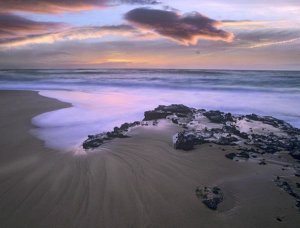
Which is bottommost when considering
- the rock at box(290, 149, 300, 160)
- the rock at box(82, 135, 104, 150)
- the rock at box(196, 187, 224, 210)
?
the rock at box(196, 187, 224, 210)

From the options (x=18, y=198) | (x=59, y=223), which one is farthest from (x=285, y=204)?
(x=18, y=198)

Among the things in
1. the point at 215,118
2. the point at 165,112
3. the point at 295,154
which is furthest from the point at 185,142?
the point at 165,112

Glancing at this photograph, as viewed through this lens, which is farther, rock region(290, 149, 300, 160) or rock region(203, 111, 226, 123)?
rock region(203, 111, 226, 123)

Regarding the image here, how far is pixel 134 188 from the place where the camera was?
4.70m

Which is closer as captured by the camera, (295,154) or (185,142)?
(295,154)

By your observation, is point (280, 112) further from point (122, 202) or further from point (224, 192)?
point (122, 202)

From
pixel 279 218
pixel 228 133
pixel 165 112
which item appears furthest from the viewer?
pixel 165 112

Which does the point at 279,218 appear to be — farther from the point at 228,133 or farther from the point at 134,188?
the point at 228,133

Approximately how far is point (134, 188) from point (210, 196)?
1092 mm

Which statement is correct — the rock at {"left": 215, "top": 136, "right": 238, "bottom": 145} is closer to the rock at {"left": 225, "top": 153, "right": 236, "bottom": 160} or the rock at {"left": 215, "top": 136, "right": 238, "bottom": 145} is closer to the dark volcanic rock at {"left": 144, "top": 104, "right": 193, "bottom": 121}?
the rock at {"left": 225, "top": 153, "right": 236, "bottom": 160}

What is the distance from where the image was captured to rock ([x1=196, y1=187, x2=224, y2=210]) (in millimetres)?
4182

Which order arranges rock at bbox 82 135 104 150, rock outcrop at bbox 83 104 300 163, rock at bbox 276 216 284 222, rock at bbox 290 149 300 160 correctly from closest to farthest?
1. rock at bbox 276 216 284 222
2. rock at bbox 290 149 300 160
3. rock outcrop at bbox 83 104 300 163
4. rock at bbox 82 135 104 150

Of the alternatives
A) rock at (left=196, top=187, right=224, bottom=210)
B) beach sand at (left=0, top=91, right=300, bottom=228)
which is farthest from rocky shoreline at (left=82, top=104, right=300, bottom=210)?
beach sand at (left=0, top=91, right=300, bottom=228)

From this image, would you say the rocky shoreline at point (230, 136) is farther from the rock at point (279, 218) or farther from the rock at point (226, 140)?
the rock at point (279, 218)
